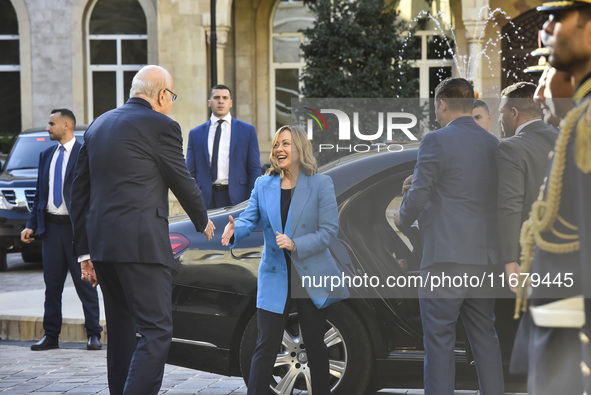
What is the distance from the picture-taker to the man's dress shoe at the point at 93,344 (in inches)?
336

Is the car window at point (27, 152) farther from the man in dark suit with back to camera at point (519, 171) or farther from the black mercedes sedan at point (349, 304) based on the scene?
the man in dark suit with back to camera at point (519, 171)

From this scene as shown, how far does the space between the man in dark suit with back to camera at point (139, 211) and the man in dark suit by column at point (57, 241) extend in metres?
3.09

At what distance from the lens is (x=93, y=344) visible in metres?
8.55

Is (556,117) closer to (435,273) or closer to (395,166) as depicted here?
(435,273)

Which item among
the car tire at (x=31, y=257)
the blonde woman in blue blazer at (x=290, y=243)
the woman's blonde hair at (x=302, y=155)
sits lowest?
the car tire at (x=31, y=257)

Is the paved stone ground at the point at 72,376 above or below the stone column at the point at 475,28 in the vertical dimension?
below

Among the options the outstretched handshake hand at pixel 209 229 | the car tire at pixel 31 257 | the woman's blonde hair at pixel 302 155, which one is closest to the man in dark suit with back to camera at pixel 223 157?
the woman's blonde hair at pixel 302 155

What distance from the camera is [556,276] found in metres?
2.91

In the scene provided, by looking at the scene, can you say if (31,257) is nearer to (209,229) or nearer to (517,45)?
(209,229)

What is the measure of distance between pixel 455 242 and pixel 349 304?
2.94 ft

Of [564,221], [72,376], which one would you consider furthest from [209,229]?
[564,221]

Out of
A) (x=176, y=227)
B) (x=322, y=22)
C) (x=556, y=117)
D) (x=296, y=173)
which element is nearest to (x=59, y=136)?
(x=176, y=227)

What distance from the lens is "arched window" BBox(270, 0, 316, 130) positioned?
26688 millimetres

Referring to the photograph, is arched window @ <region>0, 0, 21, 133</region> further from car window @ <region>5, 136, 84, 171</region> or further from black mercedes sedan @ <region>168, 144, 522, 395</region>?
black mercedes sedan @ <region>168, 144, 522, 395</region>
